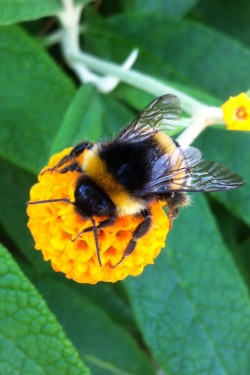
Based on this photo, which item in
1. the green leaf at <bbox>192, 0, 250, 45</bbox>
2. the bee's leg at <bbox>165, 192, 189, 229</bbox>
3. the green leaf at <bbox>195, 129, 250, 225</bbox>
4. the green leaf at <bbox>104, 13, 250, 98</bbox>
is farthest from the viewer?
the green leaf at <bbox>192, 0, 250, 45</bbox>

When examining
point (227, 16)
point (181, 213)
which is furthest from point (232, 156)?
point (227, 16)

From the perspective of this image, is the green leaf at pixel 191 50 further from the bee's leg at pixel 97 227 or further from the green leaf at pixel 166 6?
the bee's leg at pixel 97 227

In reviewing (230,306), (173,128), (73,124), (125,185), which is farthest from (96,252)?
(230,306)

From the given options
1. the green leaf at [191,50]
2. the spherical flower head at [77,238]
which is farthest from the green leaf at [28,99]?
the spherical flower head at [77,238]

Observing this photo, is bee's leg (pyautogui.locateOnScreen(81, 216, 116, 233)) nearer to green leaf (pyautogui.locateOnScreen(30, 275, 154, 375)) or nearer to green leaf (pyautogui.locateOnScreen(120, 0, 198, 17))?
green leaf (pyautogui.locateOnScreen(30, 275, 154, 375))

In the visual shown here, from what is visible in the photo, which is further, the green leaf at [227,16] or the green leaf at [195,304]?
the green leaf at [227,16]

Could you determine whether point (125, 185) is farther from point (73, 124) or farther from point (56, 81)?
point (56, 81)

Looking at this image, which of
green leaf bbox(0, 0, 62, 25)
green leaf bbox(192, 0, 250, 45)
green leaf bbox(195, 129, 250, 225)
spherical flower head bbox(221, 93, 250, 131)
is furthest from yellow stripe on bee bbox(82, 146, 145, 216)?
green leaf bbox(192, 0, 250, 45)
